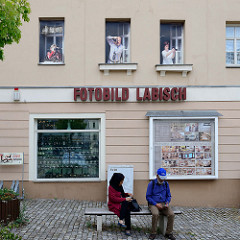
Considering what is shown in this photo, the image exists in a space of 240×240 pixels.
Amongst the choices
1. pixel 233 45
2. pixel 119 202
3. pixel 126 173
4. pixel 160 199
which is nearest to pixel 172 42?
pixel 233 45

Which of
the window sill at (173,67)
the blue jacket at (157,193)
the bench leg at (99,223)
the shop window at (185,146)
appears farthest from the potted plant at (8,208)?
the window sill at (173,67)

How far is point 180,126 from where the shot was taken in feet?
32.2

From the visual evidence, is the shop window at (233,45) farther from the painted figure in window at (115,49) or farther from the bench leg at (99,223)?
the bench leg at (99,223)

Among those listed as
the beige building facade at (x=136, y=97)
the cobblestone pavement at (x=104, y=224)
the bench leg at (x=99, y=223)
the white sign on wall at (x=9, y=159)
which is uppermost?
the beige building facade at (x=136, y=97)

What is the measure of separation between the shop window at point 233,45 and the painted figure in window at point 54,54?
5.32 metres

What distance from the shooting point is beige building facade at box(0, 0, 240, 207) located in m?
9.79

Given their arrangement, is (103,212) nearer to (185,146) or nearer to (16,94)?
(185,146)

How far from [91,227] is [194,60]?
5.86 m

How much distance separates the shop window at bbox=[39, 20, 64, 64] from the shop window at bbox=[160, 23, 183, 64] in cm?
318

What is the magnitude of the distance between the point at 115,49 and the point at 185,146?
3.73 m

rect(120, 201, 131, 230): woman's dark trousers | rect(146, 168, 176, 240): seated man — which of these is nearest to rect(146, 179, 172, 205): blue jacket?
rect(146, 168, 176, 240): seated man

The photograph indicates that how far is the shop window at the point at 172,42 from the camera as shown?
10156mm

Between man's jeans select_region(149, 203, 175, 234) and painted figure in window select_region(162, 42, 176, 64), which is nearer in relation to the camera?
man's jeans select_region(149, 203, 175, 234)

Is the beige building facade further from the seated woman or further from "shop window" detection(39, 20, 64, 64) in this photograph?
the seated woman
